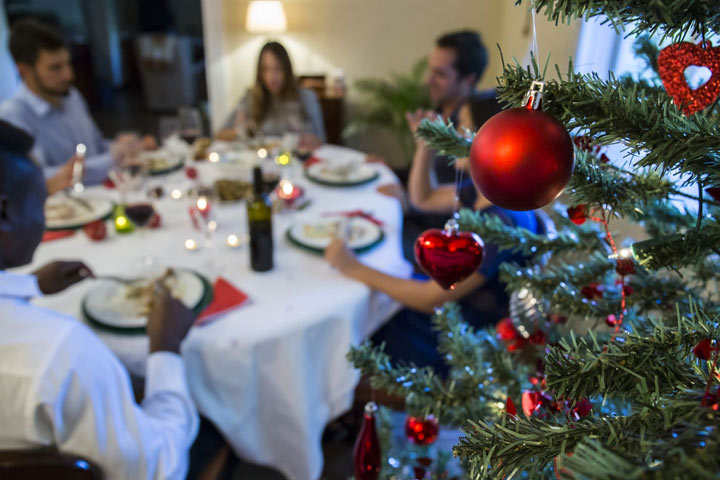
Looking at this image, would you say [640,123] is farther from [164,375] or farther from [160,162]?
[160,162]

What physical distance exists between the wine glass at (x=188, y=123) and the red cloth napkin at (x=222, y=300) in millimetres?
1041

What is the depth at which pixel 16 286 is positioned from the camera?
0.87 meters

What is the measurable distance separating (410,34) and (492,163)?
3977mm

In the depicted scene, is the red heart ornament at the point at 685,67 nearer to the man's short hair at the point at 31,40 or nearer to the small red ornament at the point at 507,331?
the small red ornament at the point at 507,331

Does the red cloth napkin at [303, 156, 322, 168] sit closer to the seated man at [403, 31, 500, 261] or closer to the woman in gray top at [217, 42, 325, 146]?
the seated man at [403, 31, 500, 261]

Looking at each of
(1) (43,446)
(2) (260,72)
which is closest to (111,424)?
(1) (43,446)

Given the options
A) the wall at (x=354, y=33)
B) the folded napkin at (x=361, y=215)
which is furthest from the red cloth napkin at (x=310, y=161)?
the wall at (x=354, y=33)

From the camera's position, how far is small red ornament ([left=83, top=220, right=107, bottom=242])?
1413 mm

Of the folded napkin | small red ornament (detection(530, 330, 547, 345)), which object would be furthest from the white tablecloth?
small red ornament (detection(530, 330, 547, 345))

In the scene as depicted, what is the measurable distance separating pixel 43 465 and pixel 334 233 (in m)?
0.92

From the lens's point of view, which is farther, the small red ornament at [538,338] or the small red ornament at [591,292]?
the small red ornament at [538,338]

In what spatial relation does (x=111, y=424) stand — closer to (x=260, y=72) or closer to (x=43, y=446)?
(x=43, y=446)

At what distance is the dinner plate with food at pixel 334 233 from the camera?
140cm

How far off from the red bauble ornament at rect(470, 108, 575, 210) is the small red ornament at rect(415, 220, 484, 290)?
23 centimetres
